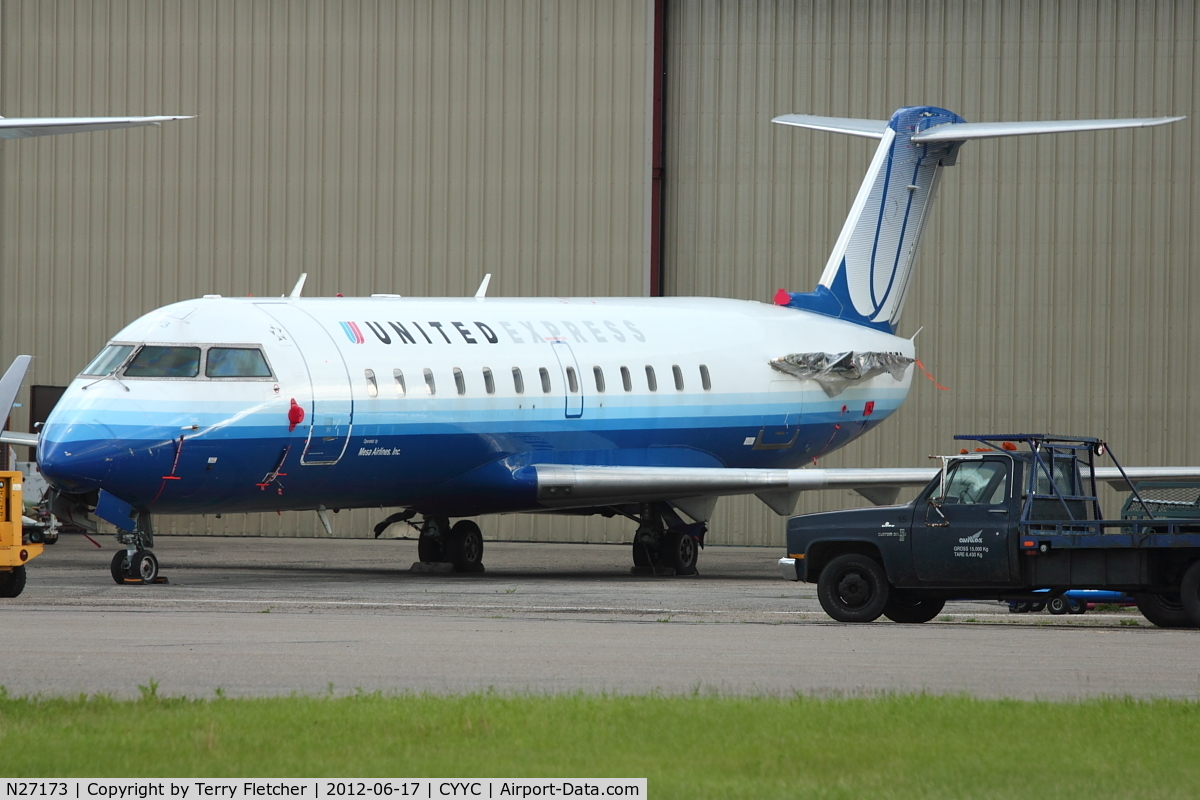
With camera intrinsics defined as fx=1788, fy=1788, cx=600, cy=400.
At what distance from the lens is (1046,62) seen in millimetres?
32844

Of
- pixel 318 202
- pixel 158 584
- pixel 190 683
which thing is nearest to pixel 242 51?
pixel 318 202

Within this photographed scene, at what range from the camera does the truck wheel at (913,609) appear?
16.4 meters

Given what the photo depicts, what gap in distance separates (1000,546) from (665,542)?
10607 mm

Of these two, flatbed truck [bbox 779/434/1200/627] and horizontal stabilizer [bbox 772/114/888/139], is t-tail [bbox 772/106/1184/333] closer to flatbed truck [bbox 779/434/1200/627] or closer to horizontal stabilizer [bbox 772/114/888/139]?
horizontal stabilizer [bbox 772/114/888/139]

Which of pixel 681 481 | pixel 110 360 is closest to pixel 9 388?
pixel 110 360

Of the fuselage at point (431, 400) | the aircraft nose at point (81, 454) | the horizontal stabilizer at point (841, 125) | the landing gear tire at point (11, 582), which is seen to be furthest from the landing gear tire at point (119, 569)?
the horizontal stabilizer at point (841, 125)

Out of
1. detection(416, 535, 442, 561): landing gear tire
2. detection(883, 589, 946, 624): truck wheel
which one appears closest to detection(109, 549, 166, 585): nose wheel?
detection(416, 535, 442, 561): landing gear tire

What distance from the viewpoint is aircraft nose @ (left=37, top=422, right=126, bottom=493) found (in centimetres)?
1898

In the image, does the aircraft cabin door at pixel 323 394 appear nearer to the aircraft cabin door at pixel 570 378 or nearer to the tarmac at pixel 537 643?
the tarmac at pixel 537 643

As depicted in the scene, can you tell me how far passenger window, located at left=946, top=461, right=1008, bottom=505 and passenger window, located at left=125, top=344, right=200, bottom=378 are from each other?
8782 millimetres

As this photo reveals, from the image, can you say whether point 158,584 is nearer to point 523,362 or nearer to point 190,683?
point 523,362

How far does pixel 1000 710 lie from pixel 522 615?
770 centimetres

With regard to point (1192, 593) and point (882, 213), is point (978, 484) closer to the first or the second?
point (1192, 593)
